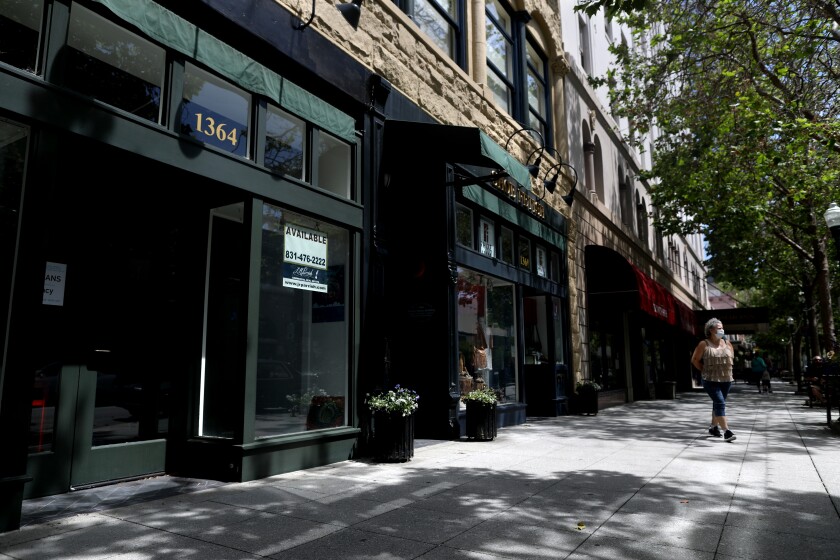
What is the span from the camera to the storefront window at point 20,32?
15.0 feet

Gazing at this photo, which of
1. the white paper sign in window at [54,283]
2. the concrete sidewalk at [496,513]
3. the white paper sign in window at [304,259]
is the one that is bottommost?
the concrete sidewalk at [496,513]

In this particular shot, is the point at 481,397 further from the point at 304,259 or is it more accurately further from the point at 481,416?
the point at 304,259

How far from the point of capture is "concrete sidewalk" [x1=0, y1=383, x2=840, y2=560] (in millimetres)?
3879

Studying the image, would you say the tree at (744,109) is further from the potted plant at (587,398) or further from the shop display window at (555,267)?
the potted plant at (587,398)

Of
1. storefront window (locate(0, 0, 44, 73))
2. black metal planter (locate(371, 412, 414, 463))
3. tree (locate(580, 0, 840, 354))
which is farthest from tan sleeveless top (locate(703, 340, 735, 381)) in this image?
storefront window (locate(0, 0, 44, 73))

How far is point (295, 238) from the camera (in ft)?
22.9

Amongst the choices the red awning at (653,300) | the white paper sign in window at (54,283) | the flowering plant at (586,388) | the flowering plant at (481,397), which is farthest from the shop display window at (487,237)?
the white paper sign in window at (54,283)

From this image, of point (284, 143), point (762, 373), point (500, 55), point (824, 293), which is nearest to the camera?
point (284, 143)

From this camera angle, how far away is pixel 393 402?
23.9 ft

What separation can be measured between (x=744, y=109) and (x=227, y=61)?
12.8 m

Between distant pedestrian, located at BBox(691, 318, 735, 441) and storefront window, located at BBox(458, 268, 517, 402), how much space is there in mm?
3562

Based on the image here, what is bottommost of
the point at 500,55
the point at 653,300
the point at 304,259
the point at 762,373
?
the point at 762,373

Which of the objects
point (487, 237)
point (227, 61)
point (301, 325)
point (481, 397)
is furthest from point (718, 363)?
point (227, 61)

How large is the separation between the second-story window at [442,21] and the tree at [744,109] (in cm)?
344
